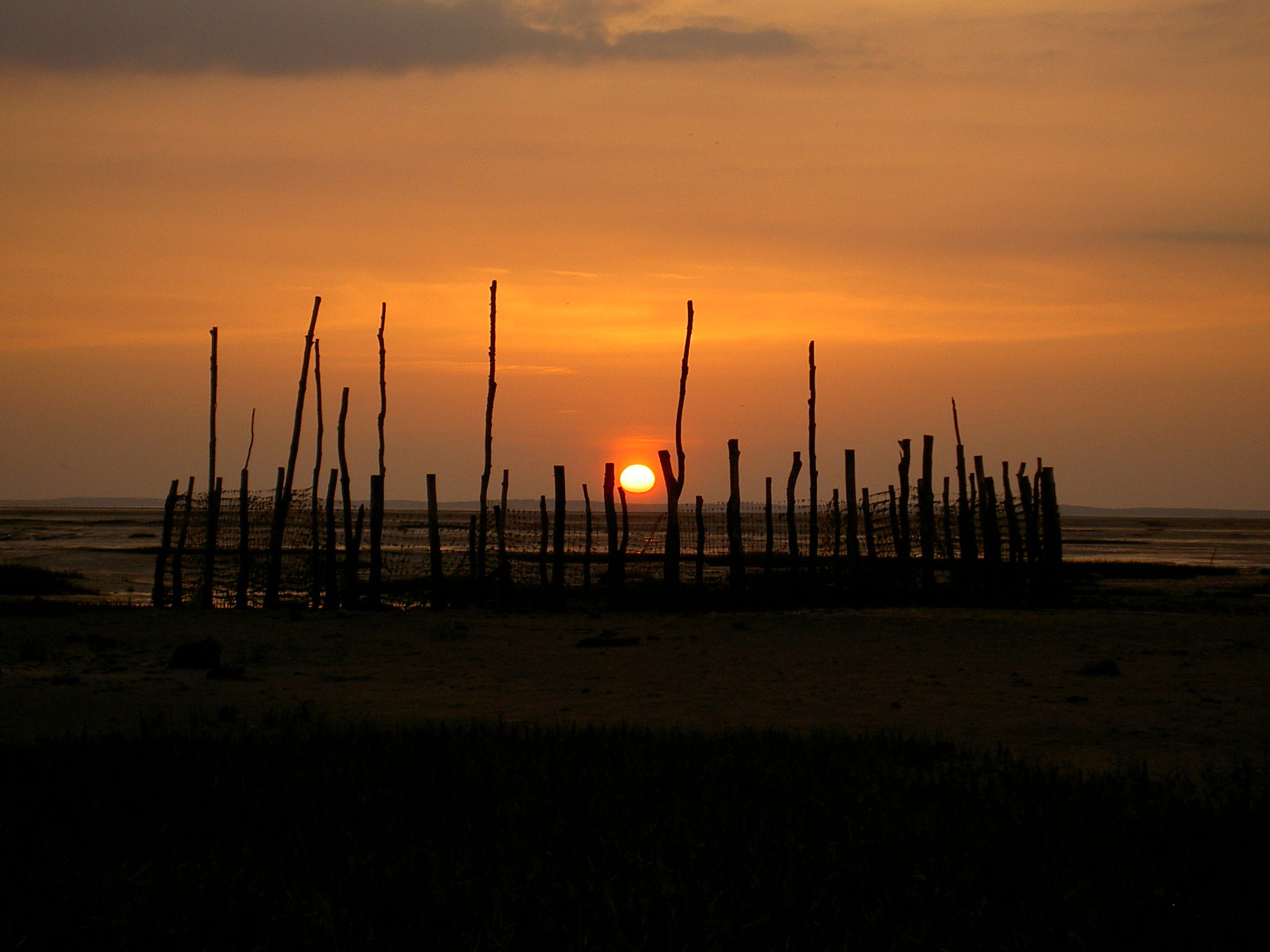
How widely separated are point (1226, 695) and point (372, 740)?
23.8ft

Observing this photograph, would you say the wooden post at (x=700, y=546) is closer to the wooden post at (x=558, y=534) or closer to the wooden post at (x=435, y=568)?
the wooden post at (x=558, y=534)

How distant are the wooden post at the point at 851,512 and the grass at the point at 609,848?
1207 centimetres

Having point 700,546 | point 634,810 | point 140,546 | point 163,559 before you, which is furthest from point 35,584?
point 140,546

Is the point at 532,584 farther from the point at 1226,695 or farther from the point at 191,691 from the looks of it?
the point at 1226,695

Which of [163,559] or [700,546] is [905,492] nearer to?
[700,546]

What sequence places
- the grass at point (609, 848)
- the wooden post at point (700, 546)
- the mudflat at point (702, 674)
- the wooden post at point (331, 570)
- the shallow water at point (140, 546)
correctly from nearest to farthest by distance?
the grass at point (609, 848) → the mudflat at point (702, 674) → the wooden post at point (331, 570) → the wooden post at point (700, 546) → the shallow water at point (140, 546)

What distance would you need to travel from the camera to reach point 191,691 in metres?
9.62

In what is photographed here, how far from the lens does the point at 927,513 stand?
62.2ft

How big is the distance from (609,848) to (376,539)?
14918 millimetres

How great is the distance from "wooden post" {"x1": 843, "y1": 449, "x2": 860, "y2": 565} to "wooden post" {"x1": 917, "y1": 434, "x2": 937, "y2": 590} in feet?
3.76

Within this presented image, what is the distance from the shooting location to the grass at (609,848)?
379 centimetres

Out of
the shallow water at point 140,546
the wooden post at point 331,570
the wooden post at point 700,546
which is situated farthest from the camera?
the shallow water at point 140,546

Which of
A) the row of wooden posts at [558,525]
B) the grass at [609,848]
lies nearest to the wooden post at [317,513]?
the row of wooden posts at [558,525]

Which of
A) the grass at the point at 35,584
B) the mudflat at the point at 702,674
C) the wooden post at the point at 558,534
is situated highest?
the wooden post at the point at 558,534
